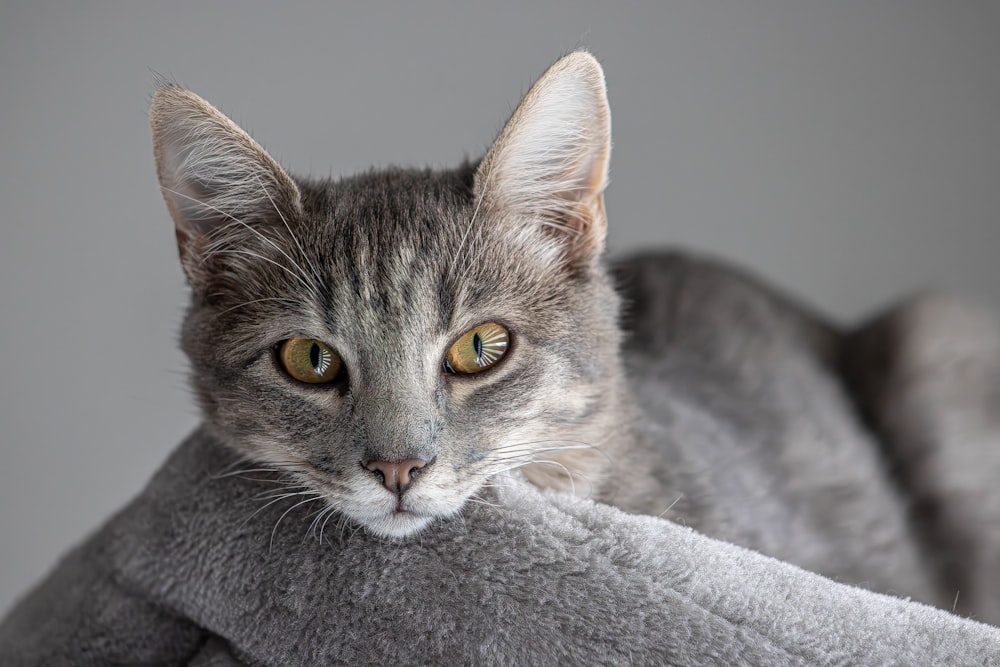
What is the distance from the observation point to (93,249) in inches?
113

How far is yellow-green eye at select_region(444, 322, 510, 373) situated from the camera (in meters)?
1.37

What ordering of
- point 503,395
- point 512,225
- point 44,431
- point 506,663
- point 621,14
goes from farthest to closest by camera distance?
1. point 44,431
2. point 621,14
3. point 512,225
4. point 503,395
5. point 506,663

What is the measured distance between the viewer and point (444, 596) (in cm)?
125

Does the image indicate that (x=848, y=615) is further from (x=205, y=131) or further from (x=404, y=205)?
(x=205, y=131)

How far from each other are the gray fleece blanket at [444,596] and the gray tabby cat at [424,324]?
0.21 ft

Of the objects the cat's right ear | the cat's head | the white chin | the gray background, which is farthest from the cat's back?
the cat's right ear

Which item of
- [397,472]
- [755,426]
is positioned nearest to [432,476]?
[397,472]

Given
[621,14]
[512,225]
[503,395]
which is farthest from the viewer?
[621,14]

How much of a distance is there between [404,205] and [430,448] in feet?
1.30

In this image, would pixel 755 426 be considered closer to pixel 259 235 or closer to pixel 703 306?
pixel 703 306

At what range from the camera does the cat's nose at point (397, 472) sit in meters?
1.22

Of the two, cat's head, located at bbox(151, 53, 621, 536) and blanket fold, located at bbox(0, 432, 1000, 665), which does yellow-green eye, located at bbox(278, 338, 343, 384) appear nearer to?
cat's head, located at bbox(151, 53, 621, 536)

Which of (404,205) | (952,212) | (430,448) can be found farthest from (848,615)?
(952,212)

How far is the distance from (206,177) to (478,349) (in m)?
0.49
